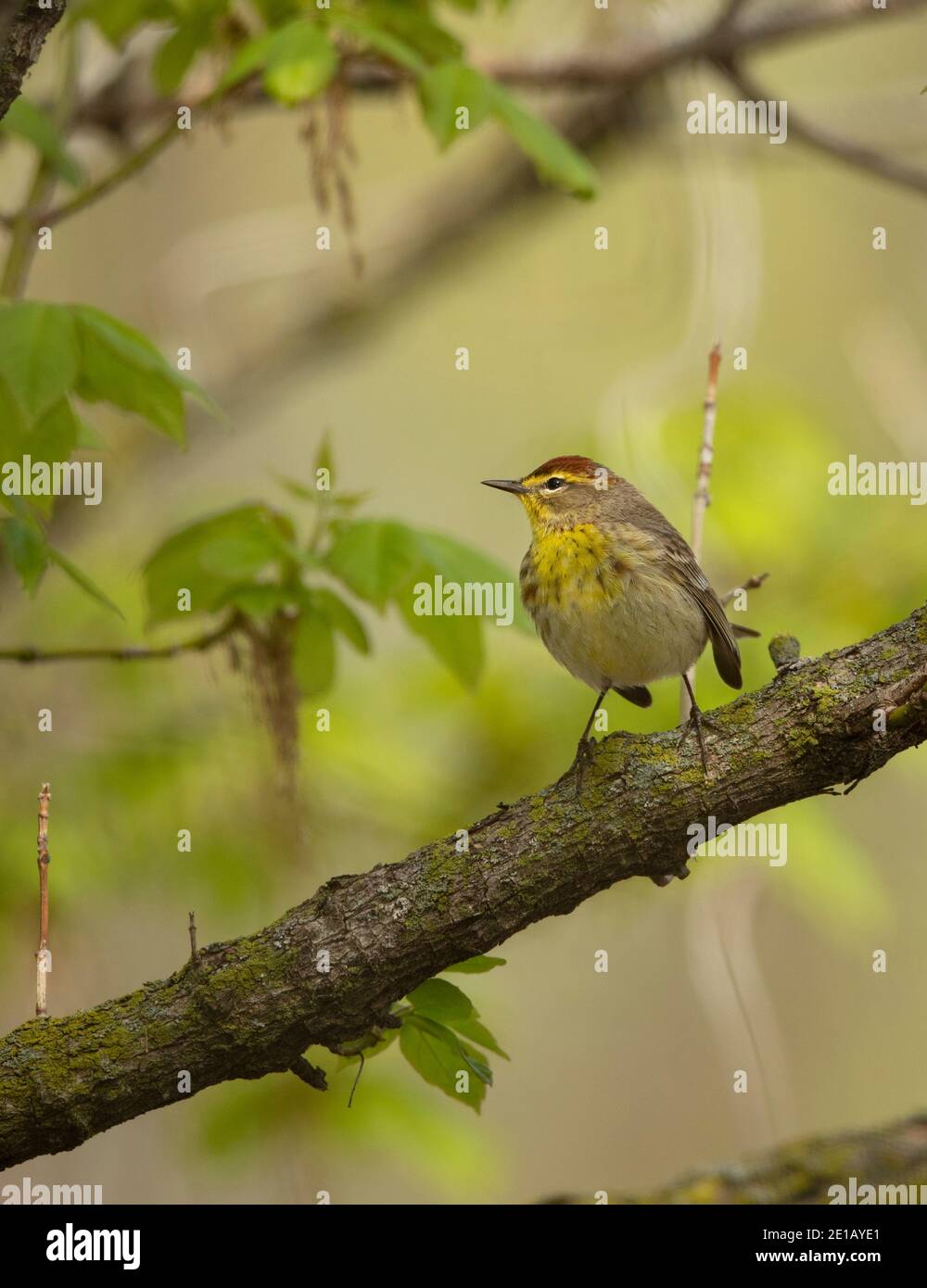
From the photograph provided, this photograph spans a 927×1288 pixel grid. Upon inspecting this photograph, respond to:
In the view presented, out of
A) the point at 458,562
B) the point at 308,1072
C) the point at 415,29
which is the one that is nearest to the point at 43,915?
the point at 308,1072

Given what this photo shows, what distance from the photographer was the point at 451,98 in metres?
3.21

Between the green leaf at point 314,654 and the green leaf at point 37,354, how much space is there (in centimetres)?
94


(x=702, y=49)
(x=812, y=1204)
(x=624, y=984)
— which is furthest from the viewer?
(x=624, y=984)

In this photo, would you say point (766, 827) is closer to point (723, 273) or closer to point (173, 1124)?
point (723, 273)

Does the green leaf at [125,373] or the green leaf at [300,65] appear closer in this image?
the green leaf at [125,373]

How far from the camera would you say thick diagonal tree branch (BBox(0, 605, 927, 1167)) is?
241 cm

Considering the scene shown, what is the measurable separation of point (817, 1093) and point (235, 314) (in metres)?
6.44

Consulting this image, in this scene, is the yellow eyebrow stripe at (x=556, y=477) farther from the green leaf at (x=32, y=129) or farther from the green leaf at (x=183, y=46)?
the green leaf at (x=32, y=129)

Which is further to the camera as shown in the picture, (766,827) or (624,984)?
(624,984)

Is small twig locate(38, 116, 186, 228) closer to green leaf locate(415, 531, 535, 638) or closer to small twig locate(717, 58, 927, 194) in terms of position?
green leaf locate(415, 531, 535, 638)

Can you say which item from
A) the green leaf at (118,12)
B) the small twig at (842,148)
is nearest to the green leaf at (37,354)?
the green leaf at (118,12)

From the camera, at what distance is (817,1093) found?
9086mm

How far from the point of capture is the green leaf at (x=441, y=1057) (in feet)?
7.86

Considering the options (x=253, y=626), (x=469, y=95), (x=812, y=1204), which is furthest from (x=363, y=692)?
(x=812, y=1204)
